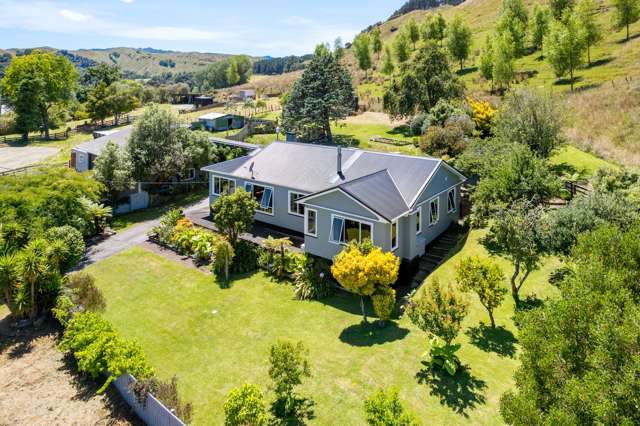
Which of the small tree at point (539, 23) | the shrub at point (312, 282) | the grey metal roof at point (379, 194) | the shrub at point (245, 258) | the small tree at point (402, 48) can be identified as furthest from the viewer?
the small tree at point (402, 48)

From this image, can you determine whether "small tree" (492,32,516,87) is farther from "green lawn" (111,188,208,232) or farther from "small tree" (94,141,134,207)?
"small tree" (94,141,134,207)

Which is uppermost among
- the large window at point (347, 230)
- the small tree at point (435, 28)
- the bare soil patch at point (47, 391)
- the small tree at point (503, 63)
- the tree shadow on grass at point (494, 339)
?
the small tree at point (435, 28)

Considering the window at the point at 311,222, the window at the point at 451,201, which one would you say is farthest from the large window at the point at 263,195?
the window at the point at 451,201

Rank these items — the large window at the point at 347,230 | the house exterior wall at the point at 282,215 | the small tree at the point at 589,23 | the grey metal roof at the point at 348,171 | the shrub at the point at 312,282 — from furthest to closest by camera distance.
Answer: the small tree at the point at 589,23, the house exterior wall at the point at 282,215, the grey metal roof at the point at 348,171, the large window at the point at 347,230, the shrub at the point at 312,282

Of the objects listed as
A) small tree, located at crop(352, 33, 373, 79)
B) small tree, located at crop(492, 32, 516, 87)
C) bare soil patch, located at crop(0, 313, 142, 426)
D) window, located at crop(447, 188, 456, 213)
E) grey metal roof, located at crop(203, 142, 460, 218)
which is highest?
small tree, located at crop(352, 33, 373, 79)

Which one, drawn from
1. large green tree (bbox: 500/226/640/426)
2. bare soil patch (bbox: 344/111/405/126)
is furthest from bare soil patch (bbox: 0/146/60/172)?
large green tree (bbox: 500/226/640/426)

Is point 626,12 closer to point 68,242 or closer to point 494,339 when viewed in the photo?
point 494,339

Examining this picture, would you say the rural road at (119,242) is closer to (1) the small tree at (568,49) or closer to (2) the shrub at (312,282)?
(2) the shrub at (312,282)
